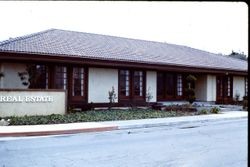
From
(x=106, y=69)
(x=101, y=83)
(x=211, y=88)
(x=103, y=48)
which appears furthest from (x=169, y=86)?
(x=101, y=83)

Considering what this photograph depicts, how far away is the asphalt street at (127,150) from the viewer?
7859 mm

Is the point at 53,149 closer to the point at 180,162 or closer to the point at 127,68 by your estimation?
the point at 180,162

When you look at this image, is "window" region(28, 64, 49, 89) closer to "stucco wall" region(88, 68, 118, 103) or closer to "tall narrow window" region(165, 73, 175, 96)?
"stucco wall" region(88, 68, 118, 103)

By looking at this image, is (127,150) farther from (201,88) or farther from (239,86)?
(239,86)

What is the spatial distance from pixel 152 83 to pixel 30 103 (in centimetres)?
1100

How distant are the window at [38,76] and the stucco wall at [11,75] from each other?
0.71 meters

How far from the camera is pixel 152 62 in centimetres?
2423

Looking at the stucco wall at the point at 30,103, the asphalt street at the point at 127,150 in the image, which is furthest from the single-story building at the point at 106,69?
the asphalt street at the point at 127,150

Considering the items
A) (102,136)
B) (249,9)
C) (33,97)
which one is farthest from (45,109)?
(249,9)

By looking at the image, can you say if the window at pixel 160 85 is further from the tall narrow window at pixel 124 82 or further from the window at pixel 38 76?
the window at pixel 38 76

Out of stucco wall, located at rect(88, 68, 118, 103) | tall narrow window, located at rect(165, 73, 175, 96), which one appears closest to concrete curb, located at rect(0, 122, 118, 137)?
stucco wall, located at rect(88, 68, 118, 103)

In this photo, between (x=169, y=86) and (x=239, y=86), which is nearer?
(x=169, y=86)

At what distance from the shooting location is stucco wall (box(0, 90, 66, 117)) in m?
16.9

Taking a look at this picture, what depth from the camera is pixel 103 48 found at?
25.1m
